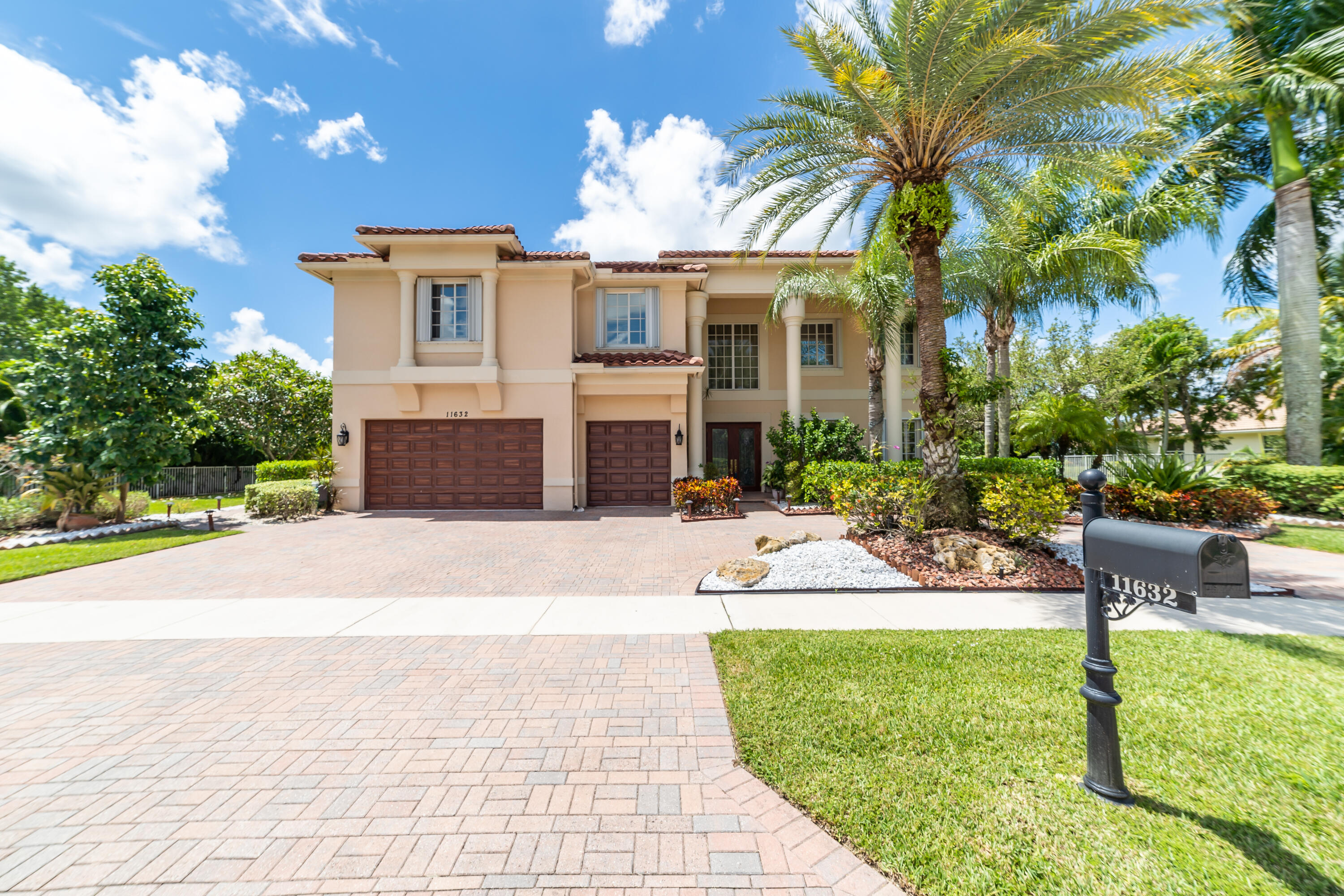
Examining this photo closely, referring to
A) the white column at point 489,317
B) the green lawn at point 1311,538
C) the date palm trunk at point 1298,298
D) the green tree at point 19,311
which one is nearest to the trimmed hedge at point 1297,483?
the date palm trunk at point 1298,298

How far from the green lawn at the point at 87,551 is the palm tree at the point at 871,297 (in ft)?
51.5

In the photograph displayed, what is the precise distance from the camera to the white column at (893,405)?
16.4 meters

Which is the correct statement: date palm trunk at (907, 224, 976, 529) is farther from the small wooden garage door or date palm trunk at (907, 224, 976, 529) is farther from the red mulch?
the small wooden garage door

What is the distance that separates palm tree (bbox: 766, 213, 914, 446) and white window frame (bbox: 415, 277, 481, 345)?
899 centimetres

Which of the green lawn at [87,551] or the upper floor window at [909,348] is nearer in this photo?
the green lawn at [87,551]

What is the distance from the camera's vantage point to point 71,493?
11.7 metres

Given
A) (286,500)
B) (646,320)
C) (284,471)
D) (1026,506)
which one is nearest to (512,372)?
(646,320)

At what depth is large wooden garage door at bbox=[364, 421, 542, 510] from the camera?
50.5 ft

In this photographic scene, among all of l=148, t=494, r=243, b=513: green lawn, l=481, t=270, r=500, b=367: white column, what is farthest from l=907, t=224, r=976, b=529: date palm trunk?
l=148, t=494, r=243, b=513: green lawn

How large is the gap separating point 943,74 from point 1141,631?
7509 mm

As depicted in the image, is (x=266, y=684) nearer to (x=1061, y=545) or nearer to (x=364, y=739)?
(x=364, y=739)

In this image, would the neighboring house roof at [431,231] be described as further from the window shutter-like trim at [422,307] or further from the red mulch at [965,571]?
the red mulch at [965,571]

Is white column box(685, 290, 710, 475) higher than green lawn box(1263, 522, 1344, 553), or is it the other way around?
white column box(685, 290, 710, 475)

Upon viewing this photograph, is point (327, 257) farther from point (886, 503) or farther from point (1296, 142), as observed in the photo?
point (1296, 142)
